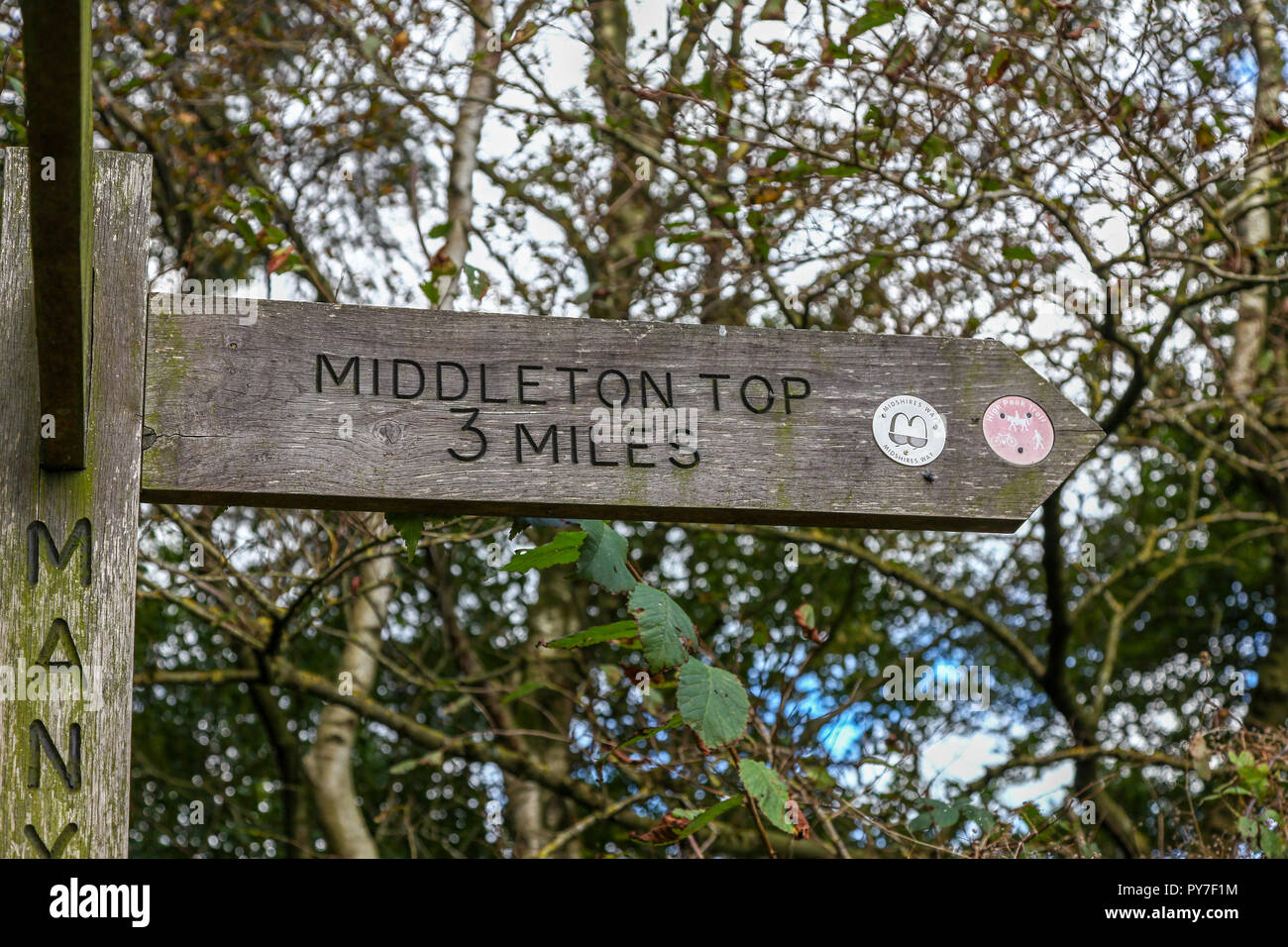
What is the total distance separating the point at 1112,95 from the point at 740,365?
2840 mm

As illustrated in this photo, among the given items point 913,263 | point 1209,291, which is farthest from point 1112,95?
point 913,263

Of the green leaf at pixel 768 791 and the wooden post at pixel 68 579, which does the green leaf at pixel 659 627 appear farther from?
the wooden post at pixel 68 579

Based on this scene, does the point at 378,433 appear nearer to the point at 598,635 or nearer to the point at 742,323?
the point at 598,635

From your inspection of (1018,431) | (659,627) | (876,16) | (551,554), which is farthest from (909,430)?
(876,16)

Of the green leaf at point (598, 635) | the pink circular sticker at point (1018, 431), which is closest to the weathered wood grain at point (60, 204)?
the green leaf at point (598, 635)

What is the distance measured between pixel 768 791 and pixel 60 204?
4.91ft

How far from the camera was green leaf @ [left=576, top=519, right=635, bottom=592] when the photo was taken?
87.6 inches

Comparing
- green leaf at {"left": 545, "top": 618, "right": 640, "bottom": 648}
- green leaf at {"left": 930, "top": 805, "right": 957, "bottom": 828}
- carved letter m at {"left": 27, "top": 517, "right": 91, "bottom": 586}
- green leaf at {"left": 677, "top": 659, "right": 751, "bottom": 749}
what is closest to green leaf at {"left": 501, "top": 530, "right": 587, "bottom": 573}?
green leaf at {"left": 545, "top": 618, "right": 640, "bottom": 648}

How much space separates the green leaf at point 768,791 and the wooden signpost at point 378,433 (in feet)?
1.61

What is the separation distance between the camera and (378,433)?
6.75ft

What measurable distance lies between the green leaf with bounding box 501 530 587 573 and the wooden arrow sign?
4.7 inches
